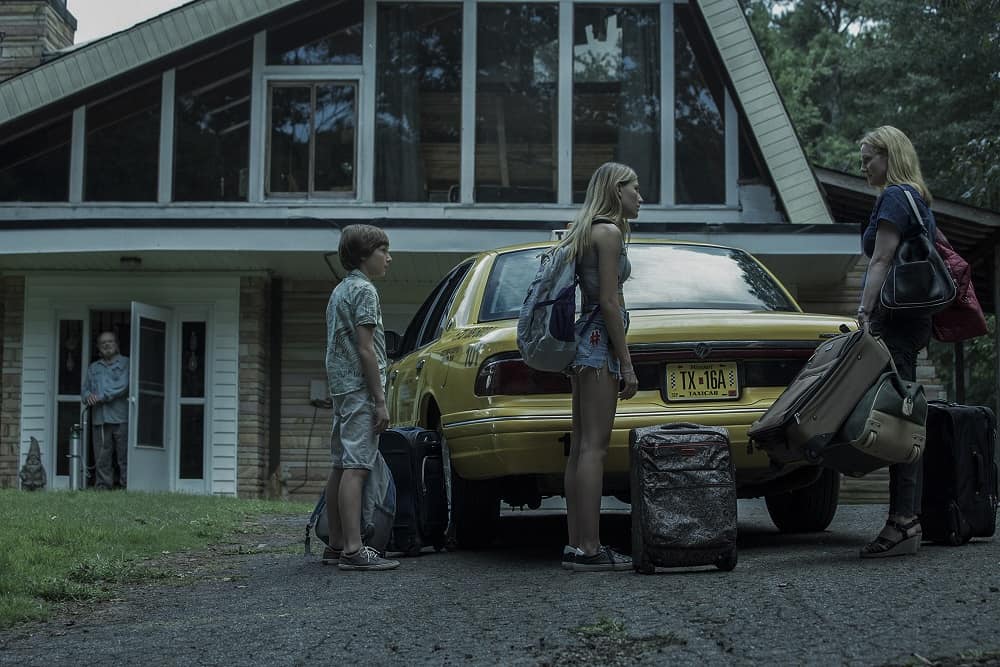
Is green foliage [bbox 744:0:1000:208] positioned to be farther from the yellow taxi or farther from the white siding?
the yellow taxi

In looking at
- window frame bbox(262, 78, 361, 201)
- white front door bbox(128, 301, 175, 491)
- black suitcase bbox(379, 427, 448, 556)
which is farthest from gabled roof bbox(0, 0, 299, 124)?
black suitcase bbox(379, 427, 448, 556)

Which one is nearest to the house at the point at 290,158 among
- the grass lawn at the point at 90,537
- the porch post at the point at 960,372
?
the porch post at the point at 960,372

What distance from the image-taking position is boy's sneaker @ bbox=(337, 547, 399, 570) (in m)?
6.58

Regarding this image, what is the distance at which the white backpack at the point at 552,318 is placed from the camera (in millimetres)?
5941

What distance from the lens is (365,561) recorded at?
21.6 feet

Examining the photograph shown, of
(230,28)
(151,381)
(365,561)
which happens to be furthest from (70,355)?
(365,561)

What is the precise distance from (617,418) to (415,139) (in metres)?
10.0

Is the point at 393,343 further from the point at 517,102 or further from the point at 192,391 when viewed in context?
the point at 517,102

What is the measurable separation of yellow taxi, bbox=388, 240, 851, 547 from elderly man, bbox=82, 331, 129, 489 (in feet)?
25.3

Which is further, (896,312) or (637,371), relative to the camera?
(637,371)

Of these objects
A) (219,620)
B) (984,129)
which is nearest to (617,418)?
(219,620)

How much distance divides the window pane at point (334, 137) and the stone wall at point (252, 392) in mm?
1395

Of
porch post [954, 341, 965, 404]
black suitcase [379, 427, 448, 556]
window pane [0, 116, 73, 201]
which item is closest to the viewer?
black suitcase [379, 427, 448, 556]

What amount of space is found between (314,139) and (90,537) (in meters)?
8.86
